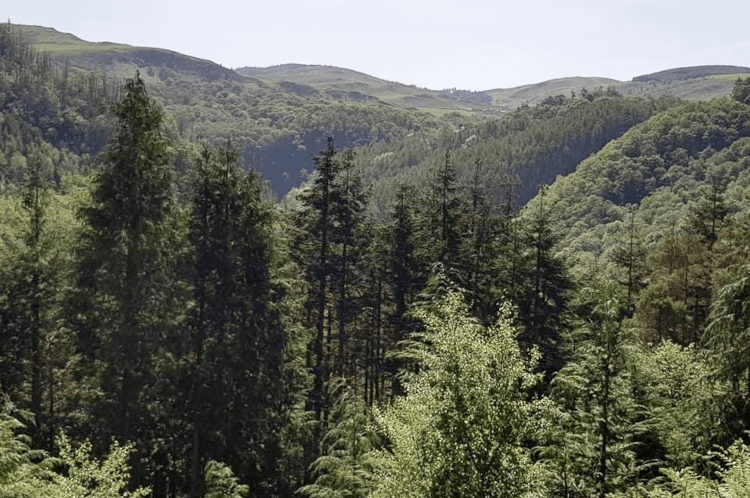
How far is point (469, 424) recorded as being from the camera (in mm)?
12906

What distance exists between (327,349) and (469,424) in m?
25.0

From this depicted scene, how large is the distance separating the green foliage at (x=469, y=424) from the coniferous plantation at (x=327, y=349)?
0.05m

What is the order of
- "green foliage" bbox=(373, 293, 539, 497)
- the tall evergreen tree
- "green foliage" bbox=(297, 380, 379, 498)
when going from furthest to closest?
the tall evergreen tree, "green foliage" bbox=(297, 380, 379, 498), "green foliage" bbox=(373, 293, 539, 497)

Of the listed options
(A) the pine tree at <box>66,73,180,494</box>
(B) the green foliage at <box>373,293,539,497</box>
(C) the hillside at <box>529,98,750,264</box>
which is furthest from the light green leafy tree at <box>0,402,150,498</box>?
(C) the hillside at <box>529,98,750,264</box>

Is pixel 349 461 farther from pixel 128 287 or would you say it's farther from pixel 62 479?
Answer: pixel 128 287

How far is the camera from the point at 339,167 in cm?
3434

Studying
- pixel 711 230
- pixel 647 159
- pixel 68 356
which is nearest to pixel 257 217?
pixel 68 356

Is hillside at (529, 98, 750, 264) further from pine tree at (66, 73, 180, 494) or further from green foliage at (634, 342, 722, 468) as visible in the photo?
pine tree at (66, 73, 180, 494)

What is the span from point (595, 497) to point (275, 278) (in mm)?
17709

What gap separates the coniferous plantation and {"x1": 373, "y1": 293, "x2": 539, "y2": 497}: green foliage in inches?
1.9

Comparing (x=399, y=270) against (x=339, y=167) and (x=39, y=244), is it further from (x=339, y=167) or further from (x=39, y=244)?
(x=39, y=244)

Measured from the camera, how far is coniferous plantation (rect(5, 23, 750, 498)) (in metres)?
13.7

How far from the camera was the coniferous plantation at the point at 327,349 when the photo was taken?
→ 13.7 meters

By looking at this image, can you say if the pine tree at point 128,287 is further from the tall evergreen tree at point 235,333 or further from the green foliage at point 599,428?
the green foliage at point 599,428
